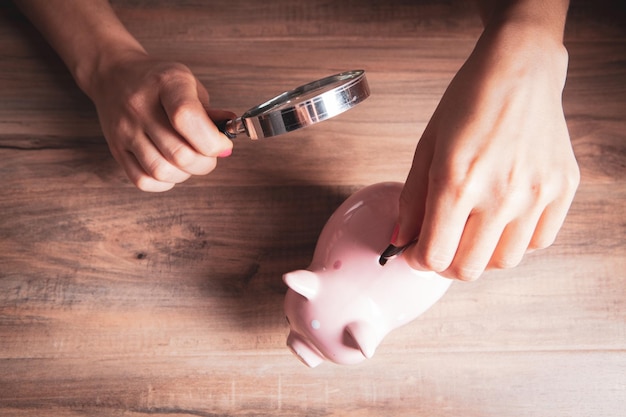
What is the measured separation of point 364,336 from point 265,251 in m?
0.23

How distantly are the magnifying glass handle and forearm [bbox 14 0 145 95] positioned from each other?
0.71 feet

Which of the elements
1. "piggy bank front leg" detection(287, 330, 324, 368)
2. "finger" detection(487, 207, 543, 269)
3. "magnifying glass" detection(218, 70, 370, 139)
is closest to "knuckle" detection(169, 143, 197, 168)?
"magnifying glass" detection(218, 70, 370, 139)

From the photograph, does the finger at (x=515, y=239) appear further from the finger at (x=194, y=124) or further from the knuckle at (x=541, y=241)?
the finger at (x=194, y=124)

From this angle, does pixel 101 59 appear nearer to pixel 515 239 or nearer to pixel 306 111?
pixel 306 111

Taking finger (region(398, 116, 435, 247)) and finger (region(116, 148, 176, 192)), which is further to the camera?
finger (region(116, 148, 176, 192))

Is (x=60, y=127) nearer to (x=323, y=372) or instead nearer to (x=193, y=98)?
(x=193, y=98)

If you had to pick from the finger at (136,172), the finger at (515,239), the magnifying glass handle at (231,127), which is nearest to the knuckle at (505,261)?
the finger at (515,239)

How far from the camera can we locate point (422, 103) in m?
0.84

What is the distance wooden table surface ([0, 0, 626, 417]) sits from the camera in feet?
2.43

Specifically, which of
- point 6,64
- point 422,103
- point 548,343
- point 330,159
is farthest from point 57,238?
point 548,343

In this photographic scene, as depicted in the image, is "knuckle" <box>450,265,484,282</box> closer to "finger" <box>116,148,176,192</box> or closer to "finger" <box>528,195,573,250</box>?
"finger" <box>528,195,573,250</box>

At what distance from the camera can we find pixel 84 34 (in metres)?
0.78

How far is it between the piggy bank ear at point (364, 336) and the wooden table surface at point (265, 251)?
0.48 feet

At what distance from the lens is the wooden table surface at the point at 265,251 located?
2.43ft
